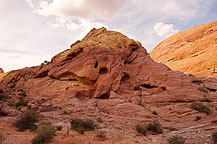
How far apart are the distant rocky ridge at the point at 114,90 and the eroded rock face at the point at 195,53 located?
46.6 feet

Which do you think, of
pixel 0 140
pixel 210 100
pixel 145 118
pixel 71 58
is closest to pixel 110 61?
pixel 71 58

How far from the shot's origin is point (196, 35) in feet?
160

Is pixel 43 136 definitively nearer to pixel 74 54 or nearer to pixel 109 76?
pixel 109 76

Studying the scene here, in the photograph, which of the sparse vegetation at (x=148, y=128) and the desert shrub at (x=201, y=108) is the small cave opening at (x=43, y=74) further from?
the desert shrub at (x=201, y=108)

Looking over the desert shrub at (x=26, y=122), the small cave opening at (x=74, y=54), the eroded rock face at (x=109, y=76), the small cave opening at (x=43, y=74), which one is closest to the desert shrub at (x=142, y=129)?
the eroded rock face at (x=109, y=76)

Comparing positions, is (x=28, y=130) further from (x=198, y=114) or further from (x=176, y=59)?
(x=176, y=59)

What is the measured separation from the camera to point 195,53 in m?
40.3

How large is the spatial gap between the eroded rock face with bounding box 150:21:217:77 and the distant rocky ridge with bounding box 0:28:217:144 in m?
14.2

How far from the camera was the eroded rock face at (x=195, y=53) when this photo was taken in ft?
109

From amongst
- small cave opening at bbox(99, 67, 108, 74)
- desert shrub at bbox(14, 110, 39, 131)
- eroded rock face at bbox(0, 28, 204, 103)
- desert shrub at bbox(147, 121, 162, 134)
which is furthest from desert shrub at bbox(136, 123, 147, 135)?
small cave opening at bbox(99, 67, 108, 74)

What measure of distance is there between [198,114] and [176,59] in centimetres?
3801

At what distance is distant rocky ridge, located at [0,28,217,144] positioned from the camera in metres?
11.4

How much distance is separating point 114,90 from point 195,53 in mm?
35577

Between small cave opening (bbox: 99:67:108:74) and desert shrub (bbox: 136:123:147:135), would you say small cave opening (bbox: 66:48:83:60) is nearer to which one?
small cave opening (bbox: 99:67:108:74)
